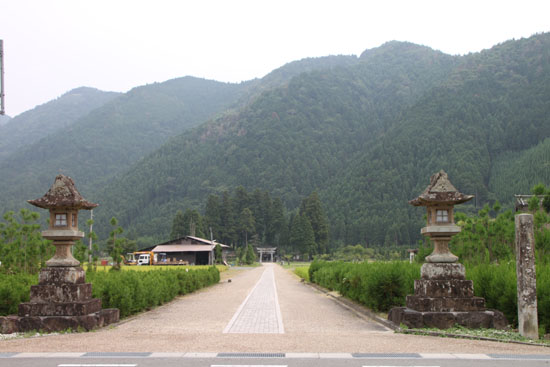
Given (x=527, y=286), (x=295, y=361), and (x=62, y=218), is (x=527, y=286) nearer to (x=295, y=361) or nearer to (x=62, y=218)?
(x=295, y=361)

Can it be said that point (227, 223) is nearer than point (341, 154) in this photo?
Yes

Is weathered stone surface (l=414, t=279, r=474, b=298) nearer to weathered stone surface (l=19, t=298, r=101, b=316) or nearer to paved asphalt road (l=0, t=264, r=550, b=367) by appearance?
paved asphalt road (l=0, t=264, r=550, b=367)

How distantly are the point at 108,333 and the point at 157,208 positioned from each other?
418 feet

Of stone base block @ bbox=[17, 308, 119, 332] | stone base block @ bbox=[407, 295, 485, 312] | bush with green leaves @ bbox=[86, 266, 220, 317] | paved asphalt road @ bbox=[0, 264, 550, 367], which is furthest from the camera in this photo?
bush with green leaves @ bbox=[86, 266, 220, 317]

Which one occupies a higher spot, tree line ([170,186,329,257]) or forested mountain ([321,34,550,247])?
forested mountain ([321,34,550,247])

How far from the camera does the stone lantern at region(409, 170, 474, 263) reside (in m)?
10.0

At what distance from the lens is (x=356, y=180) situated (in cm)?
12162

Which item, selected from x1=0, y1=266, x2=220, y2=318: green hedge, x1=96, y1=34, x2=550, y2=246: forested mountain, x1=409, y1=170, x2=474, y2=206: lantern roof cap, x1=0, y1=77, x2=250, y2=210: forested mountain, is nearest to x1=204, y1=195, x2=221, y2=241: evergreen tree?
x1=96, y1=34, x2=550, y2=246: forested mountain

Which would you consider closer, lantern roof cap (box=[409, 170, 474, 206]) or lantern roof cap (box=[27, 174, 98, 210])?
lantern roof cap (box=[409, 170, 474, 206])

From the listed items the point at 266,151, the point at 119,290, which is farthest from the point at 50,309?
the point at 266,151

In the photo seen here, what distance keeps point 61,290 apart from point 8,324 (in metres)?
1.06

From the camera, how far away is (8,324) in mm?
9422

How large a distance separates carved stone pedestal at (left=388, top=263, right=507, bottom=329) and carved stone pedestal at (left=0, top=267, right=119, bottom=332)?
622 centimetres

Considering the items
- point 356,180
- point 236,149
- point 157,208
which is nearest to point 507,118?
point 356,180
